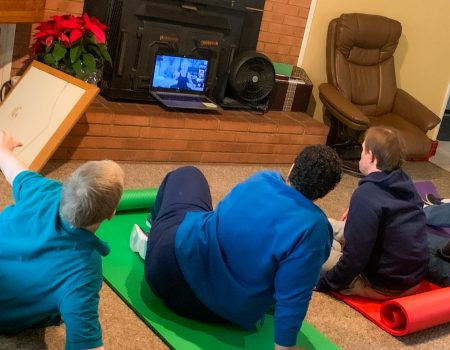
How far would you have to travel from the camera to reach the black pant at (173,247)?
2174 mm

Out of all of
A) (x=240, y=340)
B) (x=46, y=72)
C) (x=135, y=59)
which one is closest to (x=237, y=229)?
(x=240, y=340)

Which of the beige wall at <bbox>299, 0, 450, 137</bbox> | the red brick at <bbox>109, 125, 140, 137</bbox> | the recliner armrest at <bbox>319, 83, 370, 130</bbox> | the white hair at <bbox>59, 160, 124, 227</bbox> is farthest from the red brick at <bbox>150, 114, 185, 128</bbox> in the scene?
the white hair at <bbox>59, 160, 124, 227</bbox>

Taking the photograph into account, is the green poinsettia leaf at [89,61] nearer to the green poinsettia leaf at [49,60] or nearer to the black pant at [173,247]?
the green poinsettia leaf at [49,60]

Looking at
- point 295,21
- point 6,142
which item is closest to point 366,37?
point 295,21

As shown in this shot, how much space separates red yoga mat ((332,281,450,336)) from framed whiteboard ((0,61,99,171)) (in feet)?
5.09

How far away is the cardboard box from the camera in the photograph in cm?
456

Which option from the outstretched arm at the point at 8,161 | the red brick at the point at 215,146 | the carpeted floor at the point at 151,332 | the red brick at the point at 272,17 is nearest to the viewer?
the outstretched arm at the point at 8,161

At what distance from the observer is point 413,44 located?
5.41 meters

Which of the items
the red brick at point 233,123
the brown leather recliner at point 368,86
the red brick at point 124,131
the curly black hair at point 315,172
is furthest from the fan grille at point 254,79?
the curly black hair at point 315,172

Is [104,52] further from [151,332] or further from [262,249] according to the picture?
[262,249]

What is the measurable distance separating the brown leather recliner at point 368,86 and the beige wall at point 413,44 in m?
0.15

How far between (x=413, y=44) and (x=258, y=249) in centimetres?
394

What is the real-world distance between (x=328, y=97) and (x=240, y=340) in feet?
8.49

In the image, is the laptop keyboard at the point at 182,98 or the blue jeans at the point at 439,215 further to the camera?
the laptop keyboard at the point at 182,98
